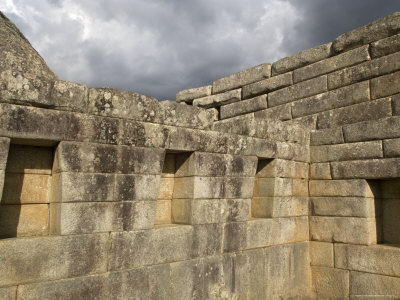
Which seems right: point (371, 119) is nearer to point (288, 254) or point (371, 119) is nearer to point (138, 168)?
point (288, 254)

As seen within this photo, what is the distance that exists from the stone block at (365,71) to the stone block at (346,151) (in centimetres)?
134

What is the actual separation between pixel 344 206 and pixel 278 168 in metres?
1.38

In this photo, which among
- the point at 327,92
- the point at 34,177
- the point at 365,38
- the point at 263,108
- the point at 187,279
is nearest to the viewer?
the point at 34,177

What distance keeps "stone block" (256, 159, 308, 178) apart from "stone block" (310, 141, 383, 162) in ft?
1.70

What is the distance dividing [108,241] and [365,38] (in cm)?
594

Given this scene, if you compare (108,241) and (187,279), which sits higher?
(108,241)

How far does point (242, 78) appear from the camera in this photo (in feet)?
32.0

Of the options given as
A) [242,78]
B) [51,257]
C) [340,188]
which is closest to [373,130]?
[340,188]

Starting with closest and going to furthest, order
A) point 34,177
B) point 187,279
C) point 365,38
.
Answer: point 34,177
point 187,279
point 365,38

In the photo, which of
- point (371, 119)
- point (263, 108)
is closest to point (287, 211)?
point (371, 119)

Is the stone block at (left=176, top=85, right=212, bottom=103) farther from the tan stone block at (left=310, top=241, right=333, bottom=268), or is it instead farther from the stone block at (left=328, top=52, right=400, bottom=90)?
the tan stone block at (left=310, top=241, right=333, bottom=268)

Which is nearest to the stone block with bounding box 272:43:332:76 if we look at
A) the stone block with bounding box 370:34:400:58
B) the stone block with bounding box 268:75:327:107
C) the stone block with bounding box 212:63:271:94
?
the stone block with bounding box 212:63:271:94

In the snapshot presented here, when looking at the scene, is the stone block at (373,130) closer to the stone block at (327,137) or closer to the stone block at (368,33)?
the stone block at (327,137)

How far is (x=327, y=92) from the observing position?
7566 mm
